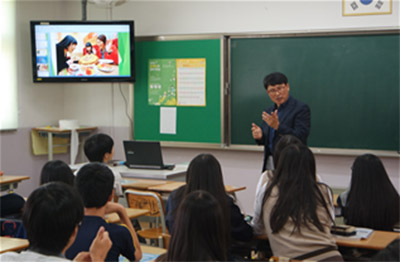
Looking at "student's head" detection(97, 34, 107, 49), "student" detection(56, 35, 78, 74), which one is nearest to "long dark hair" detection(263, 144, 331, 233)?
"student's head" detection(97, 34, 107, 49)

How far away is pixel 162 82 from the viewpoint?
620 centimetres

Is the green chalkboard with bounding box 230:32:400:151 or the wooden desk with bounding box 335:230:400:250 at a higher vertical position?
the green chalkboard with bounding box 230:32:400:151

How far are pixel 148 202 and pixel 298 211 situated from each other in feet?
4.68

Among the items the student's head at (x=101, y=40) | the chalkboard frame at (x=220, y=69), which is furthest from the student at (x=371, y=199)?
the student's head at (x=101, y=40)

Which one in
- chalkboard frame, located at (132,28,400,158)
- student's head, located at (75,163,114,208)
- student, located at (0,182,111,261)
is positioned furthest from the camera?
chalkboard frame, located at (132,28,400,158)

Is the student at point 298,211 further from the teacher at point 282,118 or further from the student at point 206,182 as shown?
the teacher at point 282,118

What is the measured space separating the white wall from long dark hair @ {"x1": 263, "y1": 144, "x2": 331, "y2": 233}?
9.36 ft

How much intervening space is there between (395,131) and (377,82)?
52cm

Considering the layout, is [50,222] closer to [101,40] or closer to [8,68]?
[101,40]

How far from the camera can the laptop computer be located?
4711mm

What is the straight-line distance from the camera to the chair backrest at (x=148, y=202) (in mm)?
3754

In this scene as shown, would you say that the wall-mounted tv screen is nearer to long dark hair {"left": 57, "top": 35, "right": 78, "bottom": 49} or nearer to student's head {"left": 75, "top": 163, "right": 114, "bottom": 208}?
long dark hair {"left": 57, "top": 35, "right": 78, "bottom": 49}

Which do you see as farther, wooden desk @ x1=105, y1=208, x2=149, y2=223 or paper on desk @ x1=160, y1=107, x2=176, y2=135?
paper on desk @ x1=160, y1=107, x2=176, y2=135

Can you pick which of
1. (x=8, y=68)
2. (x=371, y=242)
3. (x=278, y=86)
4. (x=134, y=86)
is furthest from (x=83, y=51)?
(x=371, y=242)
